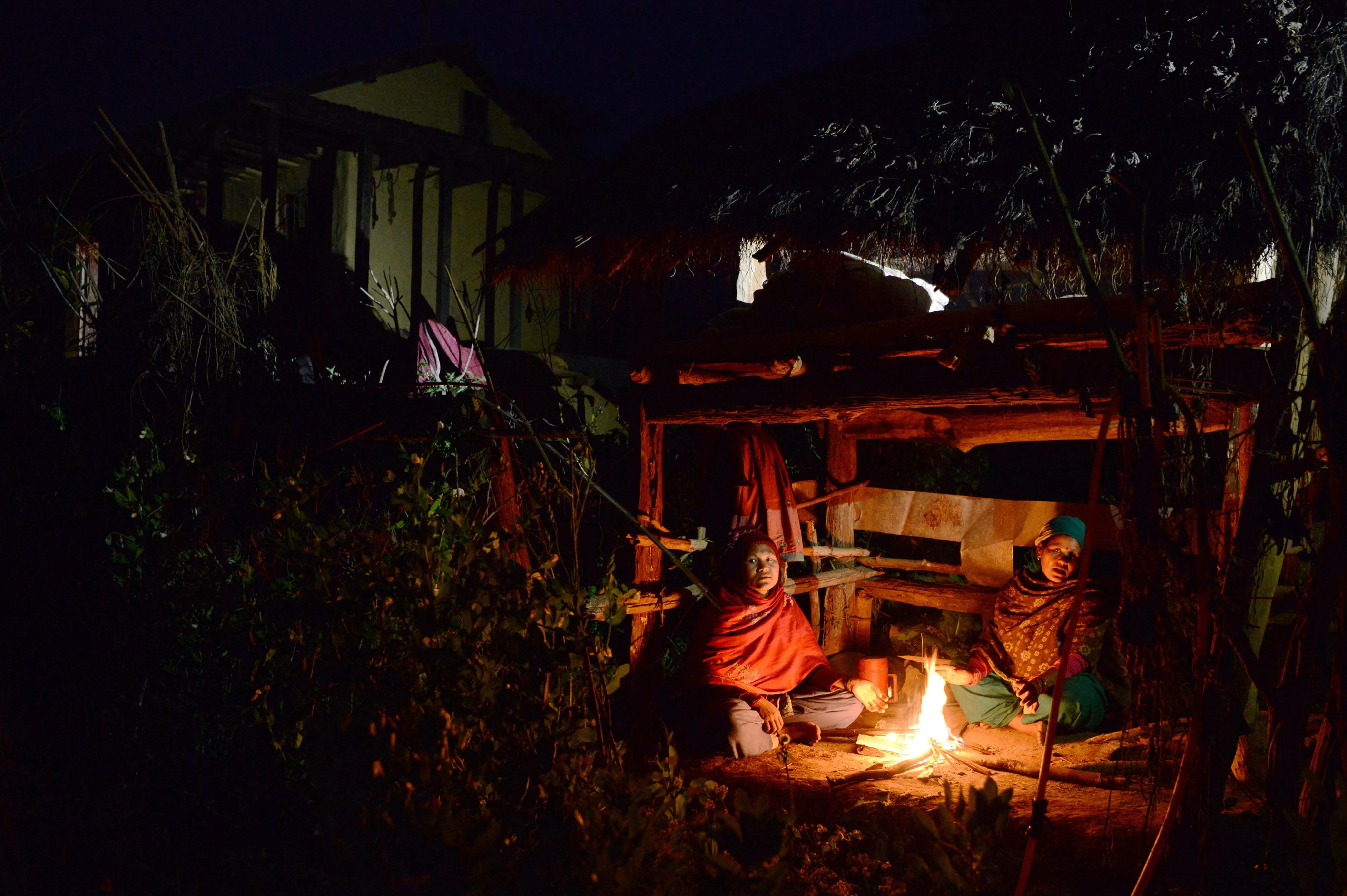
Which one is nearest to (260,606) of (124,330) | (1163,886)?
(124,330)

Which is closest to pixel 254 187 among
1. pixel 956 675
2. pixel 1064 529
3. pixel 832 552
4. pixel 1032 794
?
pixel 832 552

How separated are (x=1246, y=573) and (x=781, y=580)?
12.5 ft

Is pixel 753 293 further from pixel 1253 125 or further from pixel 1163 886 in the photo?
pixel 1163 886

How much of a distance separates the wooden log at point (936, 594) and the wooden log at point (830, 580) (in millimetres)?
100

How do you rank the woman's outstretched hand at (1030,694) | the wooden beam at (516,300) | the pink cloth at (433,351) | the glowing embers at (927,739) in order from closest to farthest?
1. the glowing embers at (927,739)
2. the woman's outstretched hand at (1030,694)
3. the pink cloth at (433,351)
4. the wooden beam at (516,300)

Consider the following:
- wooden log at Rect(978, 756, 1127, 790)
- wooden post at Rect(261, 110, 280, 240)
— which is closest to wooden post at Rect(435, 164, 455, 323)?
wooden post at Rect(261, 110, 280, 240)

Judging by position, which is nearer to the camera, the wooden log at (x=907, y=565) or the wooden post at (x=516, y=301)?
the wooden log at (x=907, y=565)

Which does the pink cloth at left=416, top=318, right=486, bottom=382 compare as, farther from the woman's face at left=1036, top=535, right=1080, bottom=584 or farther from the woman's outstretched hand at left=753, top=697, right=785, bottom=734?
the woman's face at left=1036, top=535, right=1080, bottom=584

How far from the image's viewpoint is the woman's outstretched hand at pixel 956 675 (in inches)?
245

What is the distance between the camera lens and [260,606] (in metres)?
4.07

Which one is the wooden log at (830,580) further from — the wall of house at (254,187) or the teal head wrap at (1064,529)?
the wall of house at (254,187)

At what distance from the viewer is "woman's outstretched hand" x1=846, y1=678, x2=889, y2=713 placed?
6508 millimetres

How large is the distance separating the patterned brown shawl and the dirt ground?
0.51 metres

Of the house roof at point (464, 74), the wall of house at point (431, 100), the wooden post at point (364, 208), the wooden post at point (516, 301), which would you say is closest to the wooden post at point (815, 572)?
the wooden post at point (516, 301)
